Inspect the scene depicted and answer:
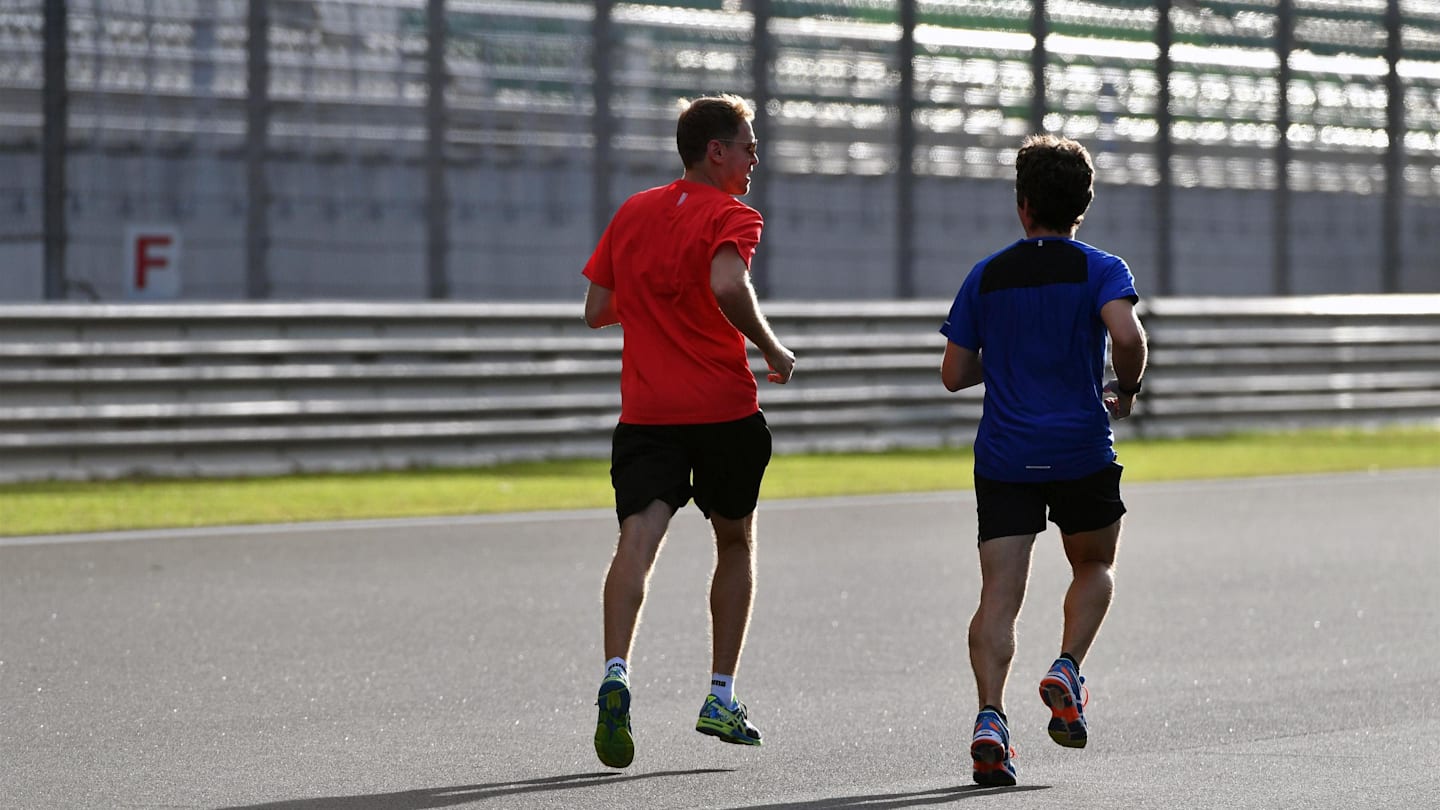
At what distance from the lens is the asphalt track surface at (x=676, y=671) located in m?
5.70

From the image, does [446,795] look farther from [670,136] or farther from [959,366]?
[670,136]

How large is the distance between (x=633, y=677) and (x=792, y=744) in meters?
1.27

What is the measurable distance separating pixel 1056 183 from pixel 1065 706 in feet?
4.15

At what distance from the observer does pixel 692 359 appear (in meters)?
6.14

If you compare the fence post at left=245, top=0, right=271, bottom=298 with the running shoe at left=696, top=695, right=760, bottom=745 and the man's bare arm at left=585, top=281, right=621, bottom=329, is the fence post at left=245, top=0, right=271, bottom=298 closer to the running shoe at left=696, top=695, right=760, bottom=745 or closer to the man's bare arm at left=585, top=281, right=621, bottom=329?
the man's bare arm at left=585, top=281, right=621, bottom=329

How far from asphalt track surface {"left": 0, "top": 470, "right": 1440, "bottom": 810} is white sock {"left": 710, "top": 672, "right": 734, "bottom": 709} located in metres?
0.15

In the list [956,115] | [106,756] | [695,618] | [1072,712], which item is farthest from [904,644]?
[956,115]

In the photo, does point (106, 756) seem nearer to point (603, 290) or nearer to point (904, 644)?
point (603, 290)

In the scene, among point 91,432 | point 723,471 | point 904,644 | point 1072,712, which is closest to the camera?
point 1072,712

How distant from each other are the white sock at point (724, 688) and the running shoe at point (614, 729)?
46cm

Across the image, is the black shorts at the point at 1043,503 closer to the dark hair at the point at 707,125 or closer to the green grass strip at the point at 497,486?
the dark hair at the point at 707,125

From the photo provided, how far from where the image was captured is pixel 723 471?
620 cm

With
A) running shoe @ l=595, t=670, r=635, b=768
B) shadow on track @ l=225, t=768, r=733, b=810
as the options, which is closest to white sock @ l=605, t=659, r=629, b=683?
running shoe @ l=595, t=670, r=635, b=768

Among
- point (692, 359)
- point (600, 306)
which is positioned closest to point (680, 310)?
point (692, 359)
